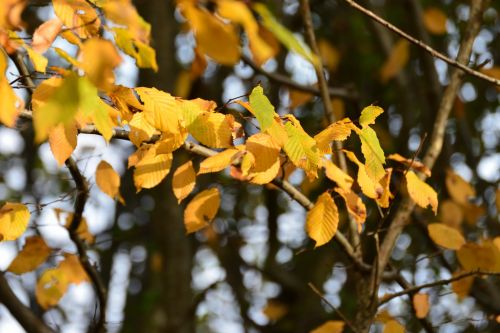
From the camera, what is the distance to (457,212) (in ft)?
8.98

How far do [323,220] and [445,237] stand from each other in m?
0.57

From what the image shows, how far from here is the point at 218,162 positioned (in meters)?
1.52

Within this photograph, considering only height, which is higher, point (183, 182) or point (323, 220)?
point (323, 220)

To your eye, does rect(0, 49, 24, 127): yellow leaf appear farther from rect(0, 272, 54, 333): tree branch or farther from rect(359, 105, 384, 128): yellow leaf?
rect(0, 272, 54, 333): tree branch

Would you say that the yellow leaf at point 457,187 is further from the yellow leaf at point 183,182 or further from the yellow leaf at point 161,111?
the yellow leaf at point 161,111

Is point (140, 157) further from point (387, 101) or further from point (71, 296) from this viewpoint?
point (71, 296)

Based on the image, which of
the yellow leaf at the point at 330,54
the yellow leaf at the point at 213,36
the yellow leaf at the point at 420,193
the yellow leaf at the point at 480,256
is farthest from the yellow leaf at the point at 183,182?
the yellow leaf at the point at 330,54

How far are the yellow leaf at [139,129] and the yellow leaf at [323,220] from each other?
0.46 m

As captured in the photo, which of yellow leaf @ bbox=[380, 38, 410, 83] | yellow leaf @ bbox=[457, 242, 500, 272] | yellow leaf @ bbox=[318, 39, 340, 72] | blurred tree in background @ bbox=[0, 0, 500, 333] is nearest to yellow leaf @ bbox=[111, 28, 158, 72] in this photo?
blurred tree in background @ bbox=[0, 0, 500, 333]

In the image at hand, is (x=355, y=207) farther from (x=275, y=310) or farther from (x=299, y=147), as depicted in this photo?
(x=275, y=310)

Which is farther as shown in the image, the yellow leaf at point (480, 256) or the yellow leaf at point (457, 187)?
the yellow leaf at point (457, 187)

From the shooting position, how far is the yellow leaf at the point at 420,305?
2.08m

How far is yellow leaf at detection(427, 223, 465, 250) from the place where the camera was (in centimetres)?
205

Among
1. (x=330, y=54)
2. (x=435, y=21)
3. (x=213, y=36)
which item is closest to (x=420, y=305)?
(x=213, y=36)
